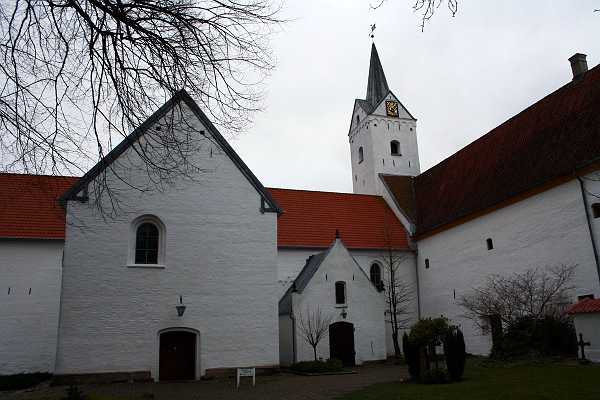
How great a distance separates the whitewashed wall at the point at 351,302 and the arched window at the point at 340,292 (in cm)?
17

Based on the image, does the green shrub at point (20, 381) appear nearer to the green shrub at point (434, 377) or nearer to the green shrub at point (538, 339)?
the green shrub at point (434, 377)

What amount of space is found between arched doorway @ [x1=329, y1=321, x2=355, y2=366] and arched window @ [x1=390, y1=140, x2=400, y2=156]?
15314 mm

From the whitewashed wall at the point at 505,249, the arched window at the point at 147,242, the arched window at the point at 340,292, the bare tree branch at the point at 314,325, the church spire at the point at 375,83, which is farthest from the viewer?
the church spire at the point at 375,83

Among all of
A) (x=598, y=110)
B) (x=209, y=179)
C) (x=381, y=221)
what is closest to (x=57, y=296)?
(x=209, y=179)

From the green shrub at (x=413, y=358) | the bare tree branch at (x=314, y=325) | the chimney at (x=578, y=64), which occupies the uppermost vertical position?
the chimney at (x=578, y=64)

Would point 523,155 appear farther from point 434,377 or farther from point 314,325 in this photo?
point 434,377

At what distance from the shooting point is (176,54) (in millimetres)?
6660

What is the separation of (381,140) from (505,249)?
14780mm

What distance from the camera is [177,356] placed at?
16953 millimetres

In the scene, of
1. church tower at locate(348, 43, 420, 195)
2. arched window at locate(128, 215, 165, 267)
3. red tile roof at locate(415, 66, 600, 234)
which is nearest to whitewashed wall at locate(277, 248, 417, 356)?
red tile roof at locate(415, 66, 600, 234)

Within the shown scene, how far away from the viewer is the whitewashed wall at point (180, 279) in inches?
632

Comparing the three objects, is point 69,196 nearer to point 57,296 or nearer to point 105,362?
point 105,362

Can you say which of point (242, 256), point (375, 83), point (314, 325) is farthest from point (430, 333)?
point (375, 83)

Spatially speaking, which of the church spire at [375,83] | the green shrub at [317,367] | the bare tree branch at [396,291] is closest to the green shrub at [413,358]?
the green shrub at [317,367]
